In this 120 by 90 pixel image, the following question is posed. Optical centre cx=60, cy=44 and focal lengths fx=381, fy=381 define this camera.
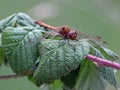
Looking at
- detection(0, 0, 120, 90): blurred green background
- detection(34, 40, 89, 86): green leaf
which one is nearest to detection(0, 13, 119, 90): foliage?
detection(34, 40, 89, 86): green leaf

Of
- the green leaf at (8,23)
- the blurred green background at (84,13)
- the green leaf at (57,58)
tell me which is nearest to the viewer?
the green leaf at (57,58)

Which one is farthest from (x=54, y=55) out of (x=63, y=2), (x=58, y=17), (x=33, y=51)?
(x=63, y=2)

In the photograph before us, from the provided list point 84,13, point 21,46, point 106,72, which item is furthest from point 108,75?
point 84,13

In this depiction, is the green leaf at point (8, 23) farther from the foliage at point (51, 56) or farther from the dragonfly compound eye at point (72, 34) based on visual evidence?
the dragonfly compound eye at point (72, 34)

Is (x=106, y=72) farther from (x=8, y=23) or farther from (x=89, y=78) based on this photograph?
(x=8, y=23)

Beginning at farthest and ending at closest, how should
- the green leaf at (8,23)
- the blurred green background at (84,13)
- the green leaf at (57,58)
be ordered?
the blurred green background at (84,13) < the green leaf at (8,23) < the green leaf at (57,58)

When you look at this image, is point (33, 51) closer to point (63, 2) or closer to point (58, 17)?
point (58, 17)

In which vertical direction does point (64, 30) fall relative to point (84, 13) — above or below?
above

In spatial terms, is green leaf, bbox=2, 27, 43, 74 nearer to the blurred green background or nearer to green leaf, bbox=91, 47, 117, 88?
green leaf, bbox=91, 47, 117, 88

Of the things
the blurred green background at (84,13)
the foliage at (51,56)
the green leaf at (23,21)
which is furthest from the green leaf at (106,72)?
the blurred green background at (84,13)

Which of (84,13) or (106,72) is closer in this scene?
(106,72)
